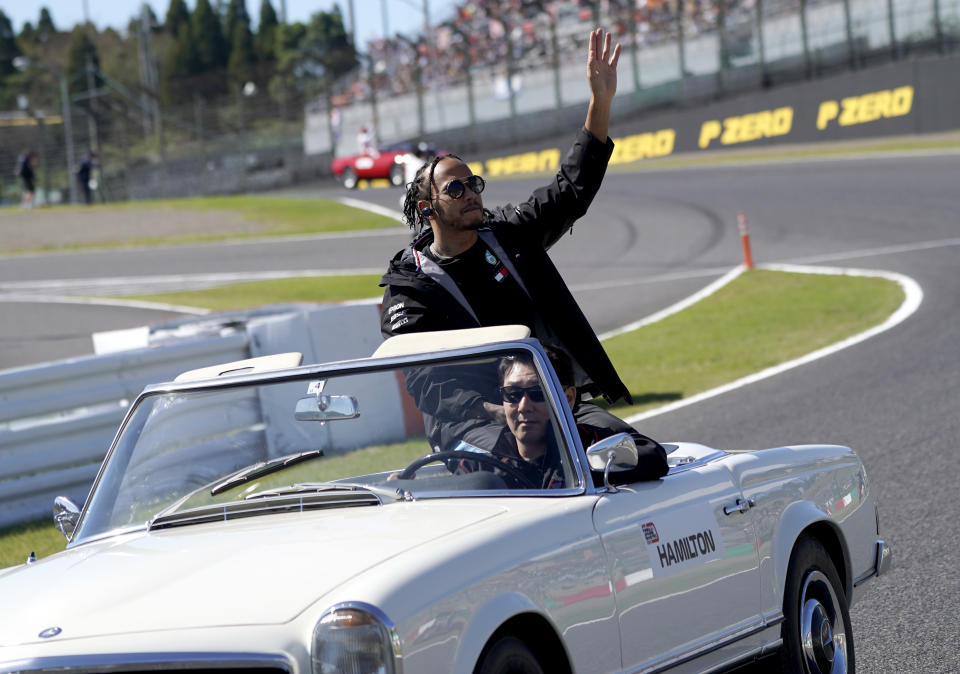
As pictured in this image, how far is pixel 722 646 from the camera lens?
4387 millimetres

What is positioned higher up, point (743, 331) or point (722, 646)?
point (722, 646)

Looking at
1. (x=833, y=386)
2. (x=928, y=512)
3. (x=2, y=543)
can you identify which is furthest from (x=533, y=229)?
(x=833, y=386)

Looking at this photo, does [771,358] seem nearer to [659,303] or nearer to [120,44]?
[659,303]

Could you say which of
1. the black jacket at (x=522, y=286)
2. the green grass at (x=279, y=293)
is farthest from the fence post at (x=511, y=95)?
the black jacket at (x=522, y=286)

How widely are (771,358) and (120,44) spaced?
124339 mm

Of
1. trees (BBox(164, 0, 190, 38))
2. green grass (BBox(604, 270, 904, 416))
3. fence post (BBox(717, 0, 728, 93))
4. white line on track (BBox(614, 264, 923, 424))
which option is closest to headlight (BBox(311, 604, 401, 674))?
white line on track (BBox(614, 264, 923, 424))

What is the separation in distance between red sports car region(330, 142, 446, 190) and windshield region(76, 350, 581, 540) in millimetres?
42107

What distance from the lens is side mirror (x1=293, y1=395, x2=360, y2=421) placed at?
4258mm

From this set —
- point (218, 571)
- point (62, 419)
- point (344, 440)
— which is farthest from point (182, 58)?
point (218, 571)

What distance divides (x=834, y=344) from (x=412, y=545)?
1082 centimetres

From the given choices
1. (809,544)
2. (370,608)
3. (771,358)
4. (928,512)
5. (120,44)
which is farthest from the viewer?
(120,44)

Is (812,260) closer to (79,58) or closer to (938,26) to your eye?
(938,26)

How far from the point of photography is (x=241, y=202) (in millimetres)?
40062

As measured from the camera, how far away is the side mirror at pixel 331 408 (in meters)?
4.26
